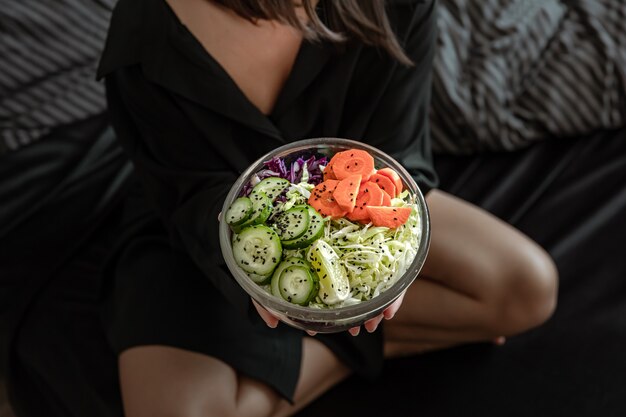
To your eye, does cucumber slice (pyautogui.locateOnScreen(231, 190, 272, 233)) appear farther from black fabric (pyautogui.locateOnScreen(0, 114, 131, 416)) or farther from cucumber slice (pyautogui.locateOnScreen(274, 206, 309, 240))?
black fabric (pyautogui.locateOnScreen(0, 114, 131, 416))

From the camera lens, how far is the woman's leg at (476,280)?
1.23 metres

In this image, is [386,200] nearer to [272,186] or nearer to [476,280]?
[272,186]

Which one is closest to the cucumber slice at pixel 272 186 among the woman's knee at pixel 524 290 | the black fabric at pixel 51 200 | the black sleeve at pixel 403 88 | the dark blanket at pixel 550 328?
the black sleeve at pixel 403 88

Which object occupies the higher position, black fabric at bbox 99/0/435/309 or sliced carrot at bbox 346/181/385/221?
sliced carrot at bbox 346/181/385/221

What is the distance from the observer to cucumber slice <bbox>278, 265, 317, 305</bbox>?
0.74m

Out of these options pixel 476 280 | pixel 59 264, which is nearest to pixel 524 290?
pixel 476 280

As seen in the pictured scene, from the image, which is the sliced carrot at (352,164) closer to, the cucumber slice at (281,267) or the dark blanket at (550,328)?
the cucumber slice at (281,267)

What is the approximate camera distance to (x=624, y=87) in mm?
1591

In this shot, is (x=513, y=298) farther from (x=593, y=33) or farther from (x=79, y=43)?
(x=79, y=43)

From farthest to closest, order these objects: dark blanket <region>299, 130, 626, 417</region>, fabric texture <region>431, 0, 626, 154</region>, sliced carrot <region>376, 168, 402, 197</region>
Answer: fabric texture <region>431, 0, 626, 154</region> → dark blanket <region>299, 130, 626, 417</region> → sliced carrot <region>376, 168, 402, 197</region>

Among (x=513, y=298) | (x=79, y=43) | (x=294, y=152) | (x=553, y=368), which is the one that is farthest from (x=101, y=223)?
(x=553, y=368)

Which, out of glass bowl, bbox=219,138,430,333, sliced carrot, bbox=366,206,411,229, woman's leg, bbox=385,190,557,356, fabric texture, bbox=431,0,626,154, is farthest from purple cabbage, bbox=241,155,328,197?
fabric texture, bbox=431,0,626,154

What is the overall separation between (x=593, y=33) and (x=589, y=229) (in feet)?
1.59

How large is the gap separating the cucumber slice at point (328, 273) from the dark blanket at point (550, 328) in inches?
26.0
